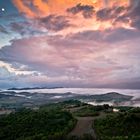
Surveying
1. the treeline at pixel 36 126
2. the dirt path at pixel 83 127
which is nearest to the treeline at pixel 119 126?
the dirt path at pixel 83 127

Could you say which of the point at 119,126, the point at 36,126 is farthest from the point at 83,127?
the point at 36,126

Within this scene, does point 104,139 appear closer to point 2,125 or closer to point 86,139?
point 86,139

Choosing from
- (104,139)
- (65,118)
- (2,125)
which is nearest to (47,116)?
(65,118)

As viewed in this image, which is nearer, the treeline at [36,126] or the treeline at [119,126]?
the treeline at [119,126]

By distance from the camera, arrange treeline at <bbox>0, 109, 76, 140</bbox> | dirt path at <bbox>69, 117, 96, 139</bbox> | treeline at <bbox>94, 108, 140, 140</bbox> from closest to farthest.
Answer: treeline at <bbox>94, 108, 140, 140</bbox> < dirt path at <bbox>69, 117, 96, 139</bbox> < treeline at <bbox>0, 109, 76, 140</bbox>

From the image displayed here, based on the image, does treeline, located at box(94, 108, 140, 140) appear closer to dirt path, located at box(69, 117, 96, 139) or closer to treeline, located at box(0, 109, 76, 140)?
dirt path, located at box(69, 117, 96, 139)

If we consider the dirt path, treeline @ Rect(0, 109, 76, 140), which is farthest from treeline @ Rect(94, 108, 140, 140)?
treeline @ Rect(0, 109, 76, 140)

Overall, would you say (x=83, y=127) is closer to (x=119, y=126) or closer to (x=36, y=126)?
(x=119, y=126)

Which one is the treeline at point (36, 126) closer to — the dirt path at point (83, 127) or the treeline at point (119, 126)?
the dirt path at point (83, 127)
